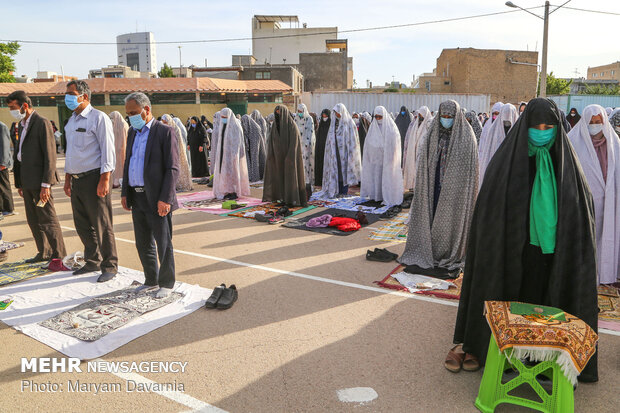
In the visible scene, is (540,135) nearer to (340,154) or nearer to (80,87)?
(80,87)

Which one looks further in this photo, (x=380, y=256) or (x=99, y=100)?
(x=99, y=100)

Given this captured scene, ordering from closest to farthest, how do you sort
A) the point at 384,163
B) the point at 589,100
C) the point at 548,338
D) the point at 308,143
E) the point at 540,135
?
1. the point at 548,338
2. the point at 540,135
3. the point at 384,163
4. the point at 308,143
5. the point at 589,100

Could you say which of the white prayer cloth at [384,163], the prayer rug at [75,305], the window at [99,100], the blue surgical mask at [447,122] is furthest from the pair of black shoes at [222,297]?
the window at [99,100]

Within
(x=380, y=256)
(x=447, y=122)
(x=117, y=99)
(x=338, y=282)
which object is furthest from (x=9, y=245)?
(x=117, y=99)

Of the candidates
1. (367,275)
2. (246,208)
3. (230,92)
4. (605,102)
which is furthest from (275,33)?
(367,275)

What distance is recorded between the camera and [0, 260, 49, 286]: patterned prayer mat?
4764mm

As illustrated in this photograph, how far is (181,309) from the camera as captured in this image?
13.2 feet

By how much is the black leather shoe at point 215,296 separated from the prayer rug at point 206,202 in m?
4.04

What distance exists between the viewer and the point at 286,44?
4338cm

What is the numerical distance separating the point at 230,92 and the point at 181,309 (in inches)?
920

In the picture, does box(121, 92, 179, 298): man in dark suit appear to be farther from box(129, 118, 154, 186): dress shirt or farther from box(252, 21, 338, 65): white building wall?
box(252, 21, 338, 65): white building wall

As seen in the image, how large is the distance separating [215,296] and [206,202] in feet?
17.5

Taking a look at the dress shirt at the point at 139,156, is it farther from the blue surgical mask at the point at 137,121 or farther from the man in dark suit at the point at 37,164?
the man in dark suit at the point at 37,164

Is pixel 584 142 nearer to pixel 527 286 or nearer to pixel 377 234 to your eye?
pixel 527 286
